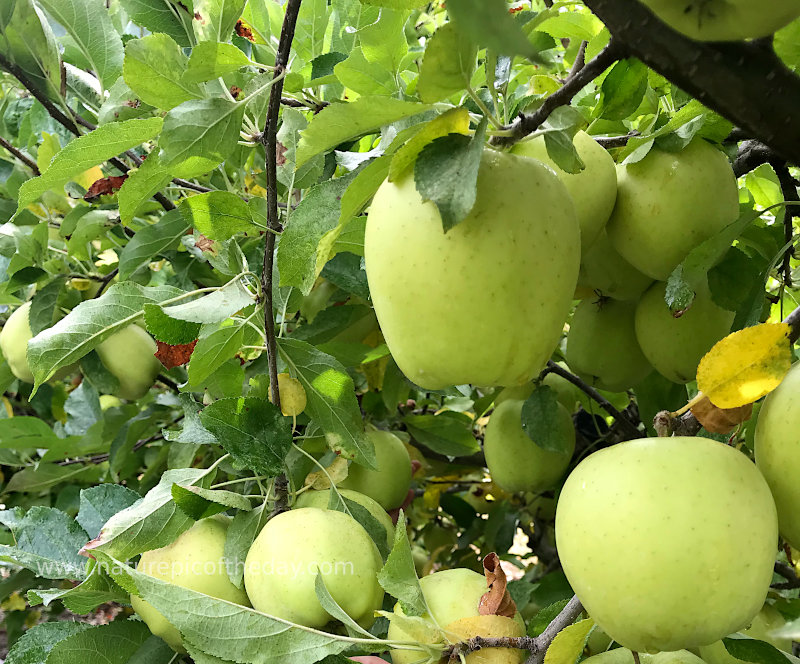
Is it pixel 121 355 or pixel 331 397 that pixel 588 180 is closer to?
pixel 331 397

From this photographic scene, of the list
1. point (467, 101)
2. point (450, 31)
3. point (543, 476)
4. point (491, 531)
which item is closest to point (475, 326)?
point (450, 31)

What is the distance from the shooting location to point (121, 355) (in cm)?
134

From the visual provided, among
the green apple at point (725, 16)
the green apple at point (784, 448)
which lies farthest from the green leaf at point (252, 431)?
the green apple at point (725, 16)

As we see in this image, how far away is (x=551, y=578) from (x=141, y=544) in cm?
70

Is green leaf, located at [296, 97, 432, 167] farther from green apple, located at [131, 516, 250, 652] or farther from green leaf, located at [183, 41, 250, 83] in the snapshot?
green apple, located at [131, 516, 250, 652]

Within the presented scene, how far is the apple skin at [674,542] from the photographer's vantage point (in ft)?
1.74

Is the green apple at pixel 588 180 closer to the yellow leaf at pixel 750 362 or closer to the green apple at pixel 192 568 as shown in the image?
the yellow leaf at pixel 750 362

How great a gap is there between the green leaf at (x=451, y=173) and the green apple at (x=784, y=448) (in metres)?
0.31

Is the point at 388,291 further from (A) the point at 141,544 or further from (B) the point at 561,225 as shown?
(A) the point at 141,544

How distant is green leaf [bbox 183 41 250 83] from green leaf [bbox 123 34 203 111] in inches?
0.8

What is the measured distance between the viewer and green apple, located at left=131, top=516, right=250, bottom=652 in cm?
84

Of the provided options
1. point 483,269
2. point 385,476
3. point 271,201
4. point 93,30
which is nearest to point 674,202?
point 483,269

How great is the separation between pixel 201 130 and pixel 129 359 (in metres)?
0.75

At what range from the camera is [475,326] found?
52 centimetres
